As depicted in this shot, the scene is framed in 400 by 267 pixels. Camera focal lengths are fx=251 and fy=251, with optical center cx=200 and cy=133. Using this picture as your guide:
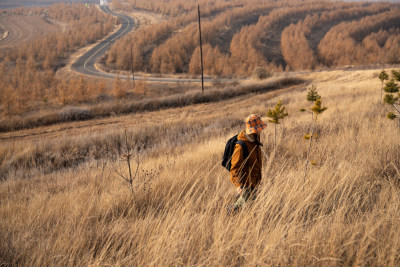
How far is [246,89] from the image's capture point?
73.3ft

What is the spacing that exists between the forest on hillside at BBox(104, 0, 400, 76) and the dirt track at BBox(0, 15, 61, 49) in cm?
3177

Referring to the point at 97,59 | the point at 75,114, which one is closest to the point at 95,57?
the point at 97,59

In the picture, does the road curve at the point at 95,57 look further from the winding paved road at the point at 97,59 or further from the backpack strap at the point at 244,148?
the backpack strap at the point at 244,148

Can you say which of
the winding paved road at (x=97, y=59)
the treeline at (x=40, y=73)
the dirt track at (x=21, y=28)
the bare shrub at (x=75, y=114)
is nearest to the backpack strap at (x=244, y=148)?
the bare shrub at (x=75, y=114)

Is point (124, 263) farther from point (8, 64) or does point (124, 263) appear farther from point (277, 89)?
point (8, 64)

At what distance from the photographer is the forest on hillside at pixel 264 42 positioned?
178 ft

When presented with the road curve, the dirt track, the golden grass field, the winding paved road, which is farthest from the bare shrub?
the dirt track

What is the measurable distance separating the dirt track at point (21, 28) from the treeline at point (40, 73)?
6.70 metres

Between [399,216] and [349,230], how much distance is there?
44 cm

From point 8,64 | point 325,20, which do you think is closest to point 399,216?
point 8,64

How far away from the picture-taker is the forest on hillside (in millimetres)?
54188

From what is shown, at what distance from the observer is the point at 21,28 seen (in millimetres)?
85188

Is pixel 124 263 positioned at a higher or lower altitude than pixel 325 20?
lower

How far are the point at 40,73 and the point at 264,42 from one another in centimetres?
5860
